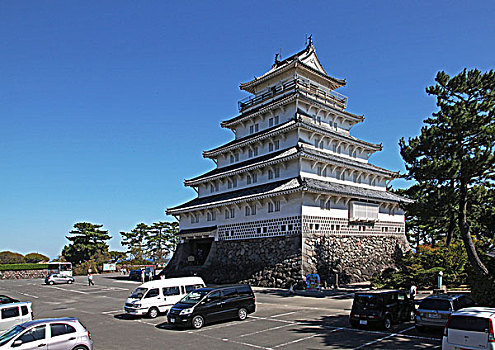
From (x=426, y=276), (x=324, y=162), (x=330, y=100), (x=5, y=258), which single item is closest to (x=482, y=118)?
(x=426, y=276)

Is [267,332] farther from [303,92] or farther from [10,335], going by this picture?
[303,92]

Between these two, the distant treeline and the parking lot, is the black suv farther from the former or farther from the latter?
the distant treeline

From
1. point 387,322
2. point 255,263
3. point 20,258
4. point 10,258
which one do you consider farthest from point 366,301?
point 20,258

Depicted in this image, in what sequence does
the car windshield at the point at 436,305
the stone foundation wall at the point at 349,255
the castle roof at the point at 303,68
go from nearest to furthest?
the car windshield at the point at 436,305, the stone foundation wall at the point at 349,255, the castle roof at the point at 303,68

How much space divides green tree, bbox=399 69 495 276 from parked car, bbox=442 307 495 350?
1319 cm

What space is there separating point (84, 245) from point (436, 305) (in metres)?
75.9

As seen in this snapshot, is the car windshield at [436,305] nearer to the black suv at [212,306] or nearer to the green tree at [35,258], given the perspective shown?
the black suv at [212,306]


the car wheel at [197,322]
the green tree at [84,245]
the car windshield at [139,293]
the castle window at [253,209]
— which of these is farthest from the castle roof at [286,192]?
→ the green tree at [84,245]

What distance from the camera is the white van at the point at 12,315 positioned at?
623 inches

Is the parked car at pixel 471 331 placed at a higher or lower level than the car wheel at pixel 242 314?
higher

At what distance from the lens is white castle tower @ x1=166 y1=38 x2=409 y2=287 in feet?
110

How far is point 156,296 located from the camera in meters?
21.5

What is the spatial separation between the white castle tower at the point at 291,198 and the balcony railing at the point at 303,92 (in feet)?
0.54

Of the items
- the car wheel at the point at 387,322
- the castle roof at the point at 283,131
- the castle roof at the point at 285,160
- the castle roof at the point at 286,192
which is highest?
the castle roof at the point at 283,131
